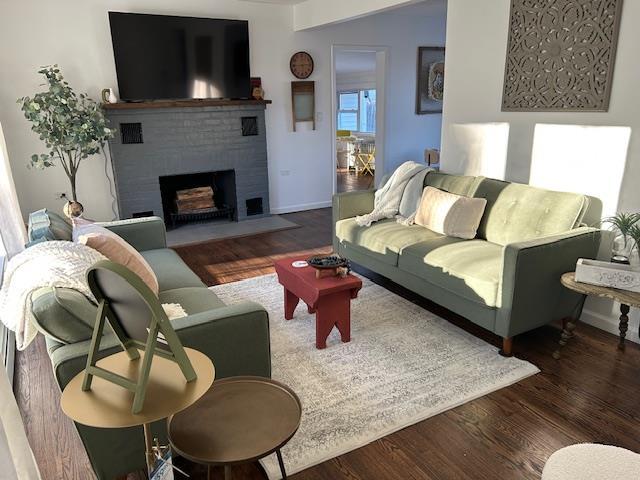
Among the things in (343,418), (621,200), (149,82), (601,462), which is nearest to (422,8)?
(149,82)

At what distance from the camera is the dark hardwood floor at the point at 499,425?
1.89m

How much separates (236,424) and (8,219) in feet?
9.61

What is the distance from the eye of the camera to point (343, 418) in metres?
2.17

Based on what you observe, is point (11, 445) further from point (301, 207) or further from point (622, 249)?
point (301, 207)

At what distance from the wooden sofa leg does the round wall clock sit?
4.34 metres

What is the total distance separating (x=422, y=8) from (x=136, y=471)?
5.84m

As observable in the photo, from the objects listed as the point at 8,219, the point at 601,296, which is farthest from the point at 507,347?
the point at 8,219

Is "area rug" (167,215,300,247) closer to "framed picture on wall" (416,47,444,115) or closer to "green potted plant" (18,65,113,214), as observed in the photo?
"green potted plant" (18,65,113,214)

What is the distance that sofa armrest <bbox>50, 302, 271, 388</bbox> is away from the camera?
5.74 ft

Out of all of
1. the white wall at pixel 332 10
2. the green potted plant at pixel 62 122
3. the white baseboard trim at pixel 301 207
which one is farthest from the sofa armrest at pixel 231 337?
the white baseboard trim at pixel 301 207

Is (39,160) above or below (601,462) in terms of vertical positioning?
A: above

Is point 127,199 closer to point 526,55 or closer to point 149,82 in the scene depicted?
point 149,82

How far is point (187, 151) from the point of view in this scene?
17.5 feet

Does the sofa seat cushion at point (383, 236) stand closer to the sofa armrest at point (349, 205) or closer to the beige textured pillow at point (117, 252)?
the sofa armrest at point (349, 205)
